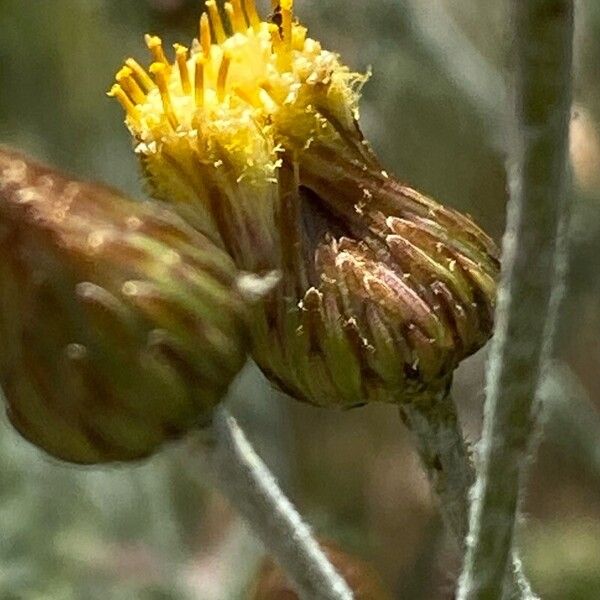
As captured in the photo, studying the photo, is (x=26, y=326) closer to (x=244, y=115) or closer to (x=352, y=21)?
(x=244, y=115)

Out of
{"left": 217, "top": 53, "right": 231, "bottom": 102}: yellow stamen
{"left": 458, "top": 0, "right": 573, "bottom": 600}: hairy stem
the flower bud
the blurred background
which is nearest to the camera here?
{"left": 458, "top": 0, "right": 573, "bottom": 600}: hairy stem

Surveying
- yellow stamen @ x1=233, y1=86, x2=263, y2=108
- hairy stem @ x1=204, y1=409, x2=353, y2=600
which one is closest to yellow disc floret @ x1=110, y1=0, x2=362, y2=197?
yellow stamen @ x1=233, y1=86, x2=263, y2=108

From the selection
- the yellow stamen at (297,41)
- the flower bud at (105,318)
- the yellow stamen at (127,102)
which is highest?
the yellow stamen at (297,41)

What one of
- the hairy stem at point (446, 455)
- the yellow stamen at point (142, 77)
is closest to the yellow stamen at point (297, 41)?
the yellow stamen at point (142, 77)

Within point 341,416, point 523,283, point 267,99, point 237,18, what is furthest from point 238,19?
point 341,416

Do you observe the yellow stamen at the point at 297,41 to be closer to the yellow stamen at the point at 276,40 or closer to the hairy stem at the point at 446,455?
the yellow stamen at the point at 276,40

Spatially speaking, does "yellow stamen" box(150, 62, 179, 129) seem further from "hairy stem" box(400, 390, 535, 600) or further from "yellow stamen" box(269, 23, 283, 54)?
"hairy stem" box(400, 390, 535, 600)

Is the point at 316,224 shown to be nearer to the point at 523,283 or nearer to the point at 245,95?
the point at 245,95
